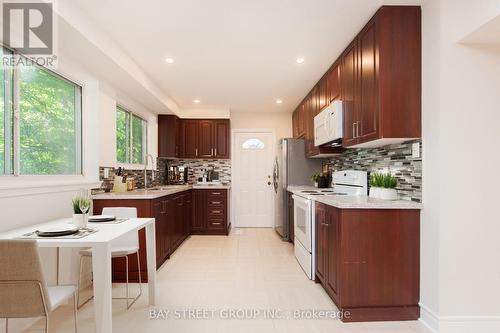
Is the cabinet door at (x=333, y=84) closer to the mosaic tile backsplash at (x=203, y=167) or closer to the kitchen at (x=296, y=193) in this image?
the kitchen at (x=296, y=193)

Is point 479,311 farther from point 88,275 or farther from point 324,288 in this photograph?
point 88,275

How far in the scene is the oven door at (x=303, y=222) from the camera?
3084 millimetres

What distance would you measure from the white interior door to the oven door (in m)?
2.38

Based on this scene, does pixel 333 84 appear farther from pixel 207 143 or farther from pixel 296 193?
pixel 207 143

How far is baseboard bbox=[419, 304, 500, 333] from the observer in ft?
6.48

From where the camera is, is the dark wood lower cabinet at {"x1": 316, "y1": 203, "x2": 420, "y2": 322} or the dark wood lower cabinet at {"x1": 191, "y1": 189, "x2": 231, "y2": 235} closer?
the dark wood lower cabinet at {"x1": 316, "y1": 203, "x2": 420, "y2": 322}

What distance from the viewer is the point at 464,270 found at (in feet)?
6.55

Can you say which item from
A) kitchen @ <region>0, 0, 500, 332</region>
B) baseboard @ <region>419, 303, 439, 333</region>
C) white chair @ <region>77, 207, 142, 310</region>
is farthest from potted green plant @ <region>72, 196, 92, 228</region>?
baseboard @ <region>419, 303, 439, 333</region>

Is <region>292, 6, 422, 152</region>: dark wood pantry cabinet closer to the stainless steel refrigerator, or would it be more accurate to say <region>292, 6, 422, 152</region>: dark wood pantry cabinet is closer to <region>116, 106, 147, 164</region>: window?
the stainless steel refrigerator

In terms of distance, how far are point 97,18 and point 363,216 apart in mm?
2646

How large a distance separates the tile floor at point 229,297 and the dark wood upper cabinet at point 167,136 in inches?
78.7

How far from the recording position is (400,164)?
256 centimetres

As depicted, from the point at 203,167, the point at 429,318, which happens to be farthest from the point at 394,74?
the point at 203,167

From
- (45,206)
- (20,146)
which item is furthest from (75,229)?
(20,146)
